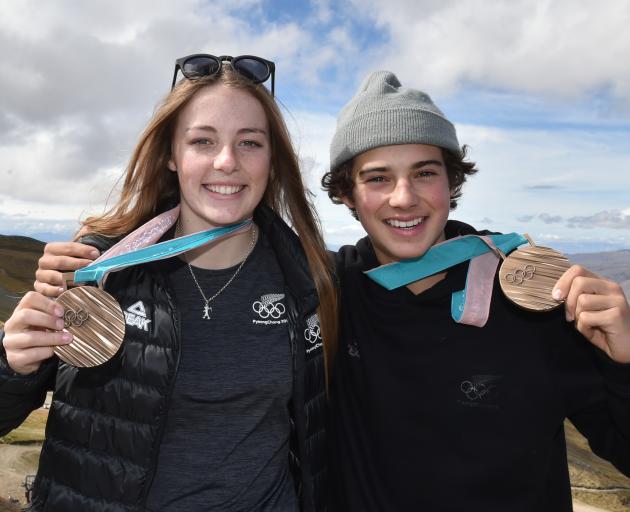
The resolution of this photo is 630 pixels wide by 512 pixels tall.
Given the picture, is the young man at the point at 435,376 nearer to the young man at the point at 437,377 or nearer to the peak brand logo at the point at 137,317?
the young man at the point at 437,377

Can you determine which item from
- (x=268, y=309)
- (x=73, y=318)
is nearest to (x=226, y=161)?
(x=268, y=309)

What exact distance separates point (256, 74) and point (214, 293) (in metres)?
1.82

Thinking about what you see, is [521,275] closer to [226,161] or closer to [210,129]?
[226,161]

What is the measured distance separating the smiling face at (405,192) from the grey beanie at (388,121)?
3.8 inches

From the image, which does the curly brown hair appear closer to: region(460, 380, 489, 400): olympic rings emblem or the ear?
the ear

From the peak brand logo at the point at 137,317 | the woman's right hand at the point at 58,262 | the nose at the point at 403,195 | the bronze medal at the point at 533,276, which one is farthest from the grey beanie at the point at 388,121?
the woman's right hand at the point at 58,262

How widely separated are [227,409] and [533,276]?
7.33 ft

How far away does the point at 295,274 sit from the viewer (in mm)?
4191

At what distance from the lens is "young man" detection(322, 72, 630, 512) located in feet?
12.2

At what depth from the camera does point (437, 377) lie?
12.6 feet

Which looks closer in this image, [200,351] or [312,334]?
[200,351]

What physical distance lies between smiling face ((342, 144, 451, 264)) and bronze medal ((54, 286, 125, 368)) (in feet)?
6.59

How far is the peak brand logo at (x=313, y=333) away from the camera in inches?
160

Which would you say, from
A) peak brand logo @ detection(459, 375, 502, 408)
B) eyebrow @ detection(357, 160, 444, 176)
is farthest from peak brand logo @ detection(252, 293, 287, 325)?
peak brand logo @ detection(459, 375, 502, 408)
